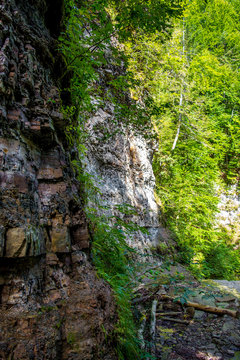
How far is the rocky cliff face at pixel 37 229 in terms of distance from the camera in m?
1.50

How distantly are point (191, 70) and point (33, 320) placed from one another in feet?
42.0

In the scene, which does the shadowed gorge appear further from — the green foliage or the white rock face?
the green foliage

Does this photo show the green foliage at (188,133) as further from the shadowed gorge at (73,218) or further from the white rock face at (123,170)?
the shadowed gorge at (73,218)

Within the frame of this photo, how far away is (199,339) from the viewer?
384 centimetres

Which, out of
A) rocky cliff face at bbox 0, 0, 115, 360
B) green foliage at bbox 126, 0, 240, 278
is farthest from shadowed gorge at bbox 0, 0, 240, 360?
green foliage at bbox 126, 0, 240, 278

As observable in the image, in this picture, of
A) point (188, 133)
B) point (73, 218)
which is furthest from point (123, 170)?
point (188, 133)

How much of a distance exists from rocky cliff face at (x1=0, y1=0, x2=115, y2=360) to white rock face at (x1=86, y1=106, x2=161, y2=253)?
2271 millimetres

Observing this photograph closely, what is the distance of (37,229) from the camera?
1.83 m

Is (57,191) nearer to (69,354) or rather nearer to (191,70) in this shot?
(69,354)

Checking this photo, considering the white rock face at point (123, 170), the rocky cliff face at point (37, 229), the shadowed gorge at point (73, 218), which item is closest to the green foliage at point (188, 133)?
the white rock face at point (123, 170)

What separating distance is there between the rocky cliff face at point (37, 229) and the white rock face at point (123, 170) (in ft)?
7.45

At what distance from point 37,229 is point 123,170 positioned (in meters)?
5.46

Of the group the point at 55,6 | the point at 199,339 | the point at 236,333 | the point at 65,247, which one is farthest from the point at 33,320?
the point at 236,333

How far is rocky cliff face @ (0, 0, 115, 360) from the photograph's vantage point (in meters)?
1.50
